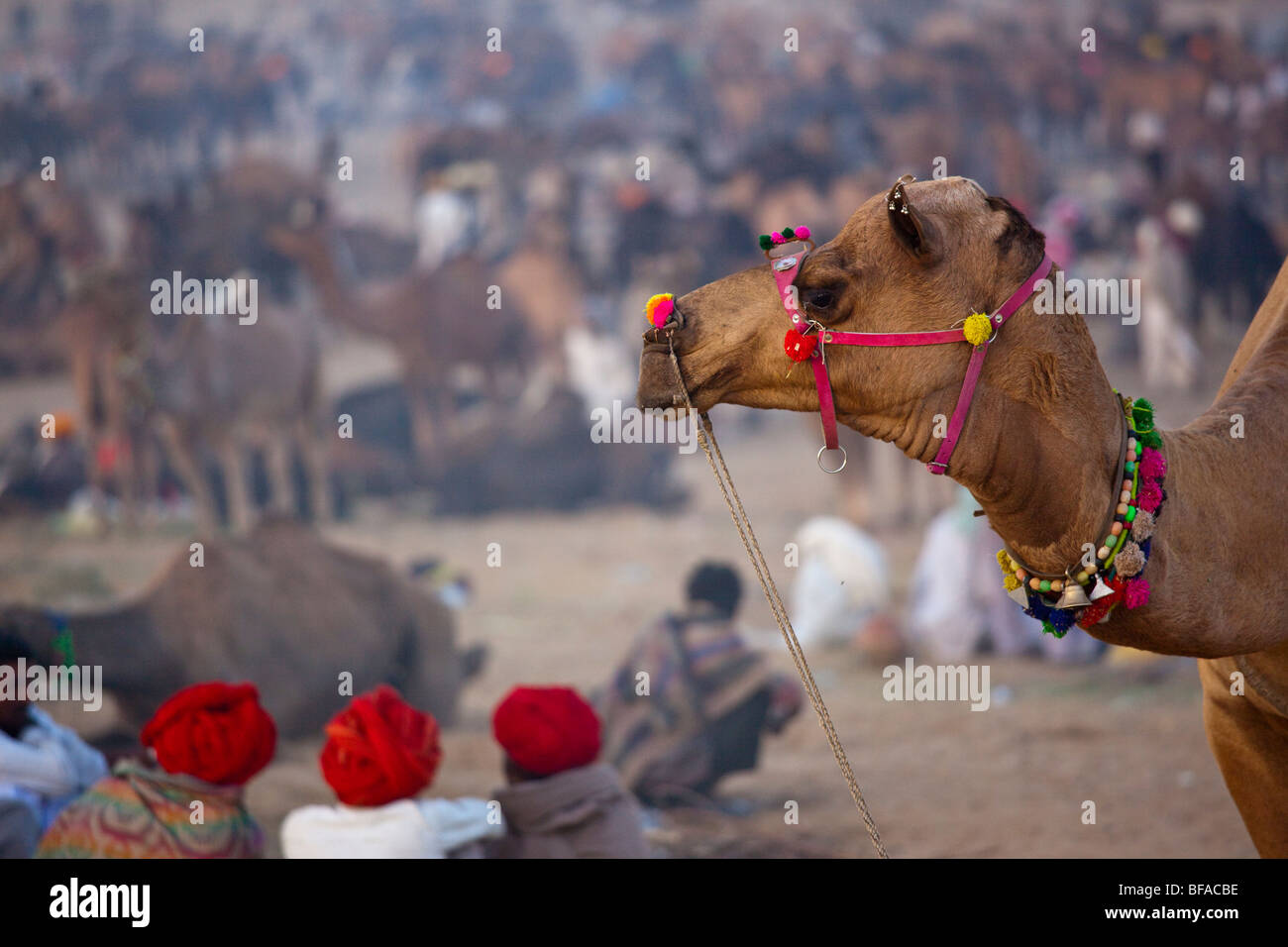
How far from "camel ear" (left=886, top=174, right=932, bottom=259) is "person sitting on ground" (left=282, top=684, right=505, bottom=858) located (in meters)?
2.13

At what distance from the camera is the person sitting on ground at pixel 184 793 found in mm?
3156

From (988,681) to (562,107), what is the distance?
8.41 m

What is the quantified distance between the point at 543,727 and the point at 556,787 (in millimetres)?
204

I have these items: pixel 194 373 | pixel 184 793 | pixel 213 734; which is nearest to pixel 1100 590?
pixel 213 734

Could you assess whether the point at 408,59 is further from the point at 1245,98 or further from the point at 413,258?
the point at 1245,98

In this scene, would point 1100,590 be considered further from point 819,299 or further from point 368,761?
point 368,761

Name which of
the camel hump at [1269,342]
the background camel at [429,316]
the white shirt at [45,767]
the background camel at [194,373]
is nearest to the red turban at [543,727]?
the white shirt at [45,767]

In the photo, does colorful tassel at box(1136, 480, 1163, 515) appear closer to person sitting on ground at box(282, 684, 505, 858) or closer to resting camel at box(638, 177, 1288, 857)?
resting camel at box(638, 177, 1288, 857)

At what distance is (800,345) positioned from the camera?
2.06 m

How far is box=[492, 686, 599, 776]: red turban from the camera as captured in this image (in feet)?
11.6

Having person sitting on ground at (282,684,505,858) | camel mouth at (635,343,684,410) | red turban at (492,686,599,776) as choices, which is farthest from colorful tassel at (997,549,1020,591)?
person sitting on ground at (282,684,505,858)

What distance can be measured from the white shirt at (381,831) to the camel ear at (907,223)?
2239mm

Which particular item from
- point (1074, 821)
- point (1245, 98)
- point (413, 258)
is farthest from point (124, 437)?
point (1245, 98)

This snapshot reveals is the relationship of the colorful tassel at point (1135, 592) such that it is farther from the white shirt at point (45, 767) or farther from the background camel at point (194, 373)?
the background camel at point (194, 373)
